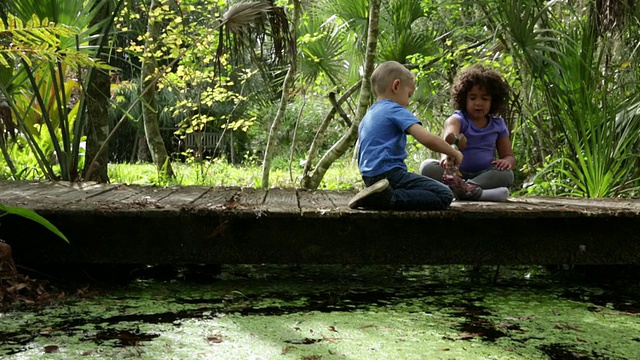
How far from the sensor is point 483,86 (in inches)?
132

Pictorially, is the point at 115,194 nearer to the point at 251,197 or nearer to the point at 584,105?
the point at 251,197

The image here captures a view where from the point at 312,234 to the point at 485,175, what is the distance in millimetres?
1086

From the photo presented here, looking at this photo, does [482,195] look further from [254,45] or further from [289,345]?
[254,45]

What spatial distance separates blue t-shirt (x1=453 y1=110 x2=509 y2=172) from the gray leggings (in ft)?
0.17

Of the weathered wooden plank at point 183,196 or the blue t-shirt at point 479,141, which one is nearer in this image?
the weathered wooden plank at point 183,196

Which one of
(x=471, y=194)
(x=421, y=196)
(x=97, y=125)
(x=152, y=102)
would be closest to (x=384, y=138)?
(x=421, y=196)

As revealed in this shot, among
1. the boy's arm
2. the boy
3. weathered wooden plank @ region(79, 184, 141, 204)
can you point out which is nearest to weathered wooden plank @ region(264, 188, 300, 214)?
the boy

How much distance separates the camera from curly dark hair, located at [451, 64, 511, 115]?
3375mm

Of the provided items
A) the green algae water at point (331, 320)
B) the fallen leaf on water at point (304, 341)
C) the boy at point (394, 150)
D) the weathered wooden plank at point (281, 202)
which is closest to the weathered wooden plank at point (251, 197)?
the weathered wooden plank at point (281, 202)

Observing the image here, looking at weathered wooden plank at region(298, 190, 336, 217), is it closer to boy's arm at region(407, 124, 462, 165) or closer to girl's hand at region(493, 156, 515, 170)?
boy's arm at region(407, 124, 462, 165)

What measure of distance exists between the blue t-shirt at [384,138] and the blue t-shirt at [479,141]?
0.54 m

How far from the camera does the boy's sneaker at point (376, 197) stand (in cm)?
267

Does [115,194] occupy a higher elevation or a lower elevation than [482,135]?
lower

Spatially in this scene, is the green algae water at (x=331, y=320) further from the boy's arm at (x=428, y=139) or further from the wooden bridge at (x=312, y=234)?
the boy's arm at (x=428, y=139)
